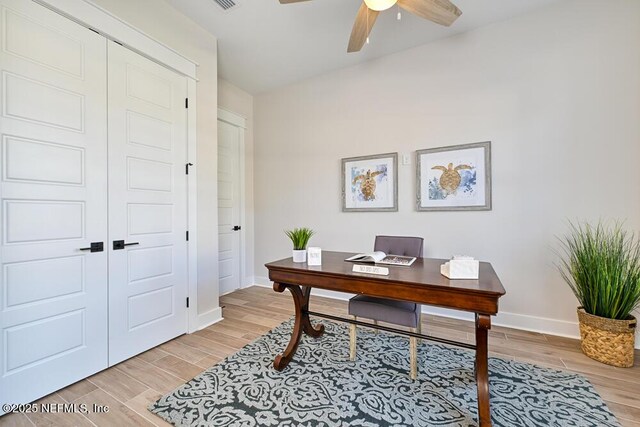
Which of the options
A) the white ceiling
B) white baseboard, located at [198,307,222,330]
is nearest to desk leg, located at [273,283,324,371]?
white baseboard, located at [198,307,222,330]

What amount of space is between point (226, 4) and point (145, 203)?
1962 millimetres

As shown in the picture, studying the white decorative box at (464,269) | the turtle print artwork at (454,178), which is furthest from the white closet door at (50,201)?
the turtle print artwork at (454,178)

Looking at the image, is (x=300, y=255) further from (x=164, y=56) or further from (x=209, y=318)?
(x=164, y=56)

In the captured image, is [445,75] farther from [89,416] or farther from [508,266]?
[89,416]

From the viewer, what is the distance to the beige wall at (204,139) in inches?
98.7

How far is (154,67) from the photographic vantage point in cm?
233

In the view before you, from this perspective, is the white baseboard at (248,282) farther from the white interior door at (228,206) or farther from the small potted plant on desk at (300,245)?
the small potted plant on desk at (300,245)

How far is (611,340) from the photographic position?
6.39ft

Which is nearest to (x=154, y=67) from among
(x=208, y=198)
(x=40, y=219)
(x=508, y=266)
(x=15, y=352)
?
(x=208, y=198)

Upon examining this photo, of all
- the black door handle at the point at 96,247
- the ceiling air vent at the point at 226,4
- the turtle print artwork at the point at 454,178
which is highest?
the ceiling air vent at the point at 226,4

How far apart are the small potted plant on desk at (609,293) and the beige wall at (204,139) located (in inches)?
134

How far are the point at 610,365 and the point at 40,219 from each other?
165 inches

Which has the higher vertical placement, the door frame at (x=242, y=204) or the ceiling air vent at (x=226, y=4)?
the ceiling air vent at (x=226, y=4)

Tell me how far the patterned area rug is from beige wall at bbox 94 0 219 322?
0.91 m
